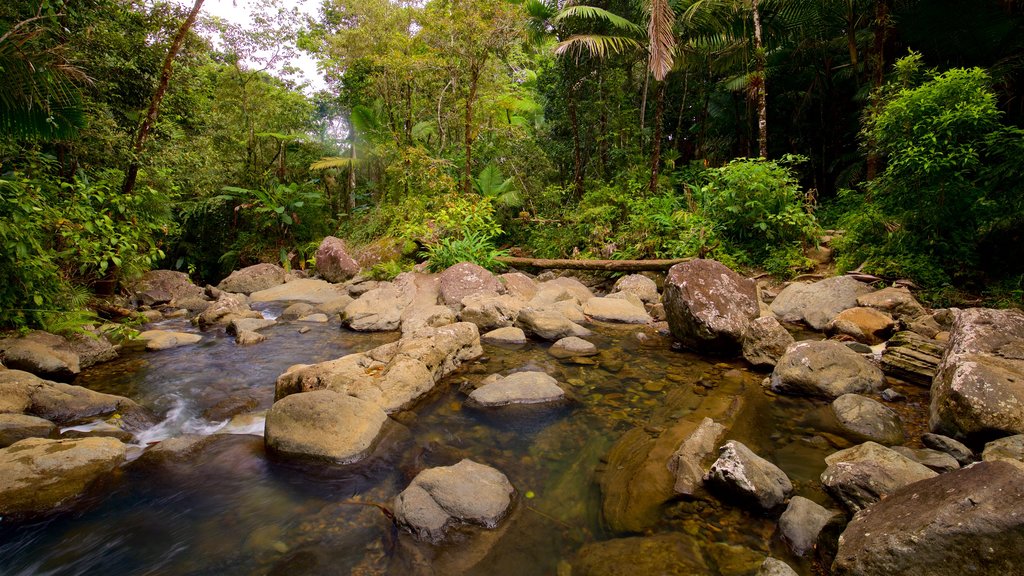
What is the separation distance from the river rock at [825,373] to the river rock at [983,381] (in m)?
0.60

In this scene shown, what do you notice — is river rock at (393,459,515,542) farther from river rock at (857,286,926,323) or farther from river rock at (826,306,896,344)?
river rock at (857,286,926,323)

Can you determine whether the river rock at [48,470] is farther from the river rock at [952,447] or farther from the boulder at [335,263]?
the boulder at [335,263]

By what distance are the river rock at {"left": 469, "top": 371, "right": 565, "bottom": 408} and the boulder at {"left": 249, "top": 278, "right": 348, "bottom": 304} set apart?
7212 millimetres

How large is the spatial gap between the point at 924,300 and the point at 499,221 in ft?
35.2

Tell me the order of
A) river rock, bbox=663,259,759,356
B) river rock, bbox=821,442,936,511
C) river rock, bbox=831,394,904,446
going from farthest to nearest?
river rock, bbox=663,259,759,356, river rock, bbox=831,394,904,446, river rock, bbox=821,442,936,511

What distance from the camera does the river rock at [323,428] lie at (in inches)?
141

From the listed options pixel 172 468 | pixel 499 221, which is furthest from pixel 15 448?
pixel 499 221

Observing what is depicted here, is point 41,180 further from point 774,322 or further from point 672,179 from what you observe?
point 672,179

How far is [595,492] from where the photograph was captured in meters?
3.20

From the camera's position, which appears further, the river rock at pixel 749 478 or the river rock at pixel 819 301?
the river rock at pixel 819 301

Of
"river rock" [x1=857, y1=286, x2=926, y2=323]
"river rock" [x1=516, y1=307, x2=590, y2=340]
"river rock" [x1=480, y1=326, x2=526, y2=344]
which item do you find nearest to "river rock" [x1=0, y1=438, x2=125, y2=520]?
"river rock" [x1=480, y1=326, x2=526, y2=344]

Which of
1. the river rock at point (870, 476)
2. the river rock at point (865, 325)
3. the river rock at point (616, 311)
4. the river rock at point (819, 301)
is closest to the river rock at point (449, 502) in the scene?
the river rock at point (870, 476)

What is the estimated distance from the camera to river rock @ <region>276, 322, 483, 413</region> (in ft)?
14.4

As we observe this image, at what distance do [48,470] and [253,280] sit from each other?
10.6m
